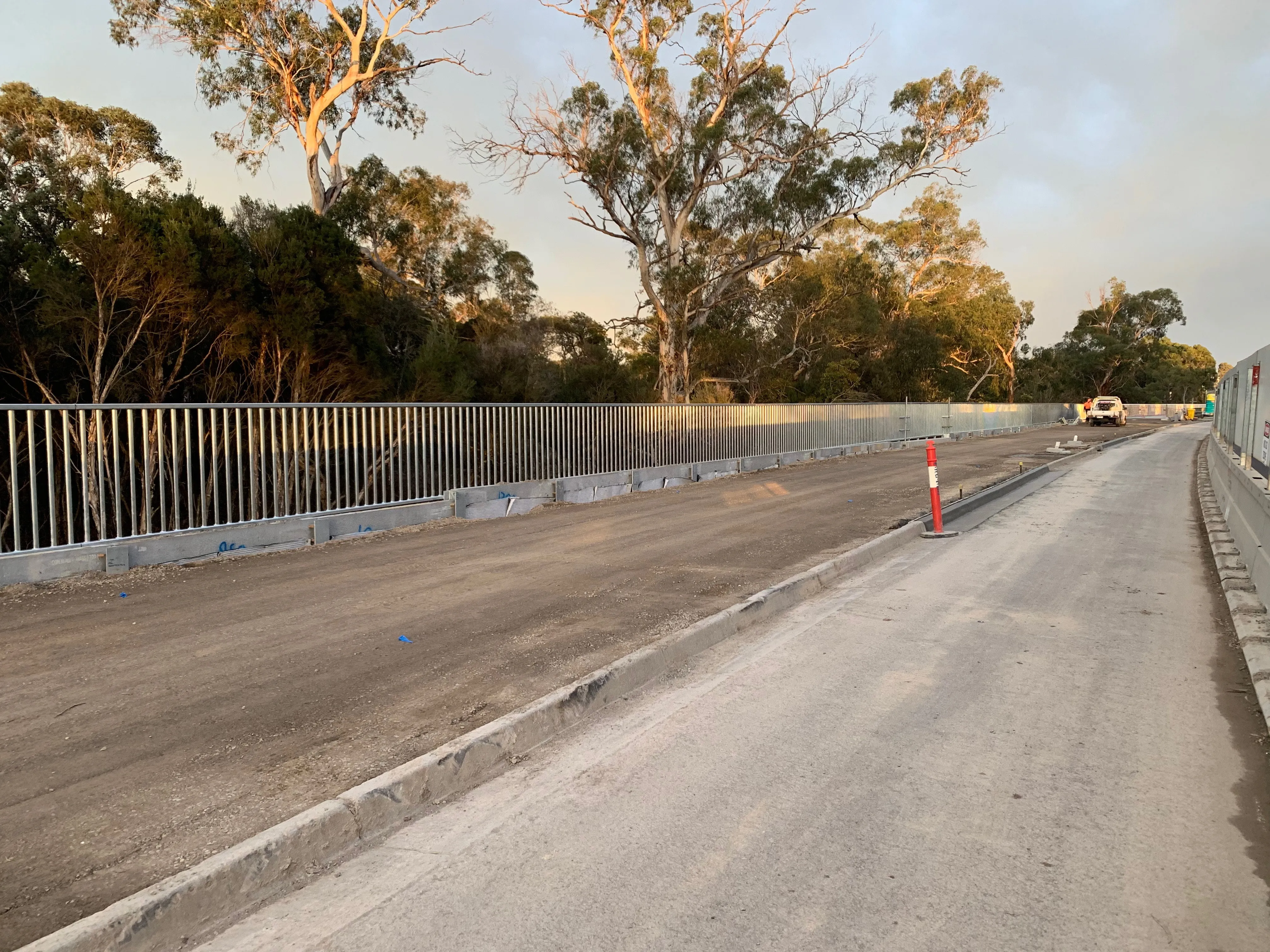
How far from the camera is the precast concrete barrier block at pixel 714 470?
18.9 meters

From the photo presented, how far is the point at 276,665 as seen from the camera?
18.0 ft

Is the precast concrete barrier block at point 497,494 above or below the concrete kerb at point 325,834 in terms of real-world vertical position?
above

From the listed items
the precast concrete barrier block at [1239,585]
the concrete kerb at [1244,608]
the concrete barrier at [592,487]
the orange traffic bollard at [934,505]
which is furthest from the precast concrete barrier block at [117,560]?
the precast concrete barrier block at [1239,585]

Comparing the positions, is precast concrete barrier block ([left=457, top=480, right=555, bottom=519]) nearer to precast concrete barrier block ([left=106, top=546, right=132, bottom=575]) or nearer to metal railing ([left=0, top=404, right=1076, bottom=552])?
metal railing ([left=0, top=404, right=1076, bottom=552])

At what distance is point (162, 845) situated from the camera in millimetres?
3215

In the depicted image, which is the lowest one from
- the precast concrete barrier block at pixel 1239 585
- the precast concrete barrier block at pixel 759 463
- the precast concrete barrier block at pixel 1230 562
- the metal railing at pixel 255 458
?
the precast concrete barrier block at pixel 1239 585

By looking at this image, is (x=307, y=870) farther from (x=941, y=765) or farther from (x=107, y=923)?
(x=941, y=765)

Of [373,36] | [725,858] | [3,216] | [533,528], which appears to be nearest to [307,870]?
[725,858]

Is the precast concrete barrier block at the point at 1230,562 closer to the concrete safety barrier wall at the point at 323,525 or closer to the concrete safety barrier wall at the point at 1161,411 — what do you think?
the concrete safety barrier wall at the point at 323,525

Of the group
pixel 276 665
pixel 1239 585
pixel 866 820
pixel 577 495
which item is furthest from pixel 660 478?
pixel 866 820

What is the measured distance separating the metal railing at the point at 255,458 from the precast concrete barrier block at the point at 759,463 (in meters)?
5.01

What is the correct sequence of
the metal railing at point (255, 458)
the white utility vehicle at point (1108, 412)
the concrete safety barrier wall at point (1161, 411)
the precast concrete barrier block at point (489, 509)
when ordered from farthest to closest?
the concrete safety barrier wall at point (1161, 411) → the white utility vehicle at point (1108, 412) → the precast concrete barrier block at point (489, 509) → the metal railing at point (255, 458)

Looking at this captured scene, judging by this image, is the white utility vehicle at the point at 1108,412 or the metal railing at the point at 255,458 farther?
the white utility vehicle at the point at 1108,412

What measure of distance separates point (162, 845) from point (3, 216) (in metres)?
17.4
